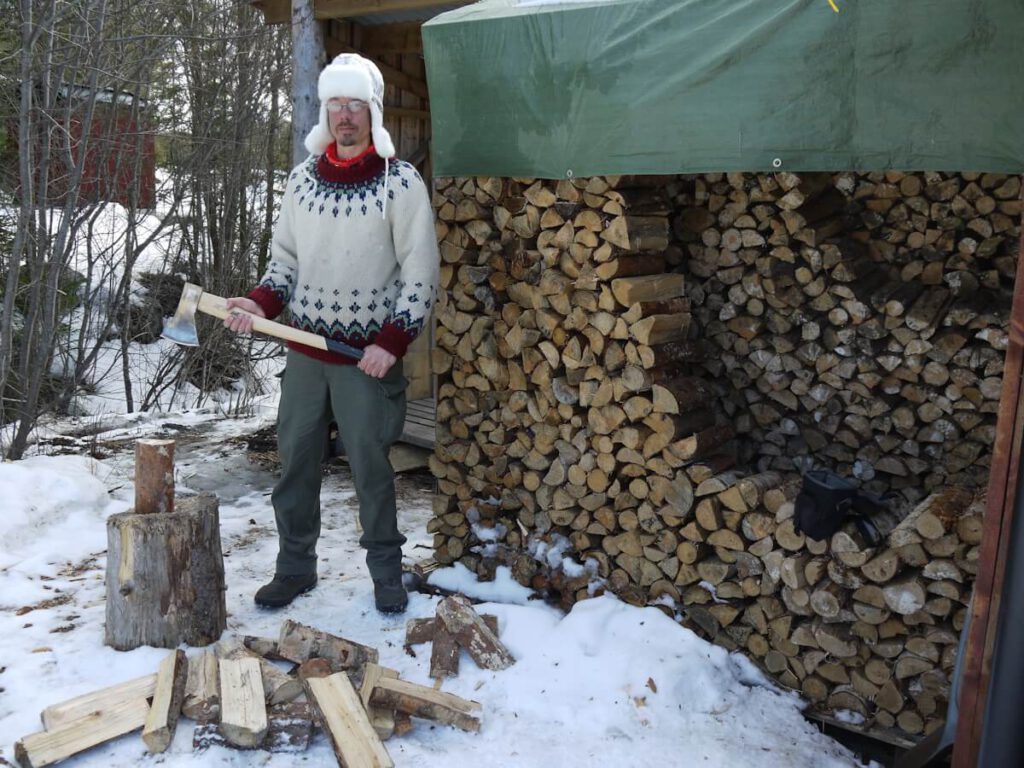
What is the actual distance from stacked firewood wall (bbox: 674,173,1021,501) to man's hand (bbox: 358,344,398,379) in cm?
128

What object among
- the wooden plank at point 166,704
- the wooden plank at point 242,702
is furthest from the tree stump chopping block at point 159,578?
the wooden plank at point 242,702

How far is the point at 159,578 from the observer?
3.42 meters

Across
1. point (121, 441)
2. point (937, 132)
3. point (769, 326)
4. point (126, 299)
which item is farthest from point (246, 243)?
point (937, 132)

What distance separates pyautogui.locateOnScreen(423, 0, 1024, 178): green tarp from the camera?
2717 millimetres

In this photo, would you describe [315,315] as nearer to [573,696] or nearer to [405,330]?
[405,330]

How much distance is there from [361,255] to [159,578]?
1402 millimetres

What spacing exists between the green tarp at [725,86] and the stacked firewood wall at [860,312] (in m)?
0.56

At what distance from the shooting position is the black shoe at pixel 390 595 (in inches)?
153

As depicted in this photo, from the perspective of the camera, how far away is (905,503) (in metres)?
3.54

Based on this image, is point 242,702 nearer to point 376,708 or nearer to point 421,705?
point 376,708

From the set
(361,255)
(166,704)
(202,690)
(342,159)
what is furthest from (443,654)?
(342,159)

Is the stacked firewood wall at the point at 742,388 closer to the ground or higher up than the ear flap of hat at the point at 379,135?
closer to the ground

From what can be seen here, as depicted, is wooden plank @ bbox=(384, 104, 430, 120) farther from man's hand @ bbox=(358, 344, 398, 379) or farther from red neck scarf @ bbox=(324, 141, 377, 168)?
man's hand @ bbox=(358, 344, 398, 379)

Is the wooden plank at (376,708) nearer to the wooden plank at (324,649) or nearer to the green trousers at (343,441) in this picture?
the wooden plank at (324,649)
